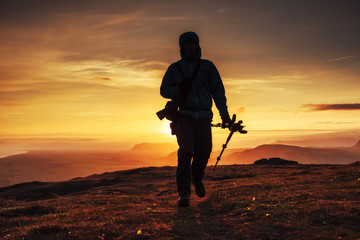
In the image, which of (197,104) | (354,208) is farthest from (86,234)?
(354,208)

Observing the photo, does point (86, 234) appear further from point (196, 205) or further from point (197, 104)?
A: point (197, 104)

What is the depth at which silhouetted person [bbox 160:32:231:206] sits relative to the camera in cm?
850

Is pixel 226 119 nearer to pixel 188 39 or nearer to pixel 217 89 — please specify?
pixel 217 89

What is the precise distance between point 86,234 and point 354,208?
5.00 metres

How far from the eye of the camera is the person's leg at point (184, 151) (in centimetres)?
847

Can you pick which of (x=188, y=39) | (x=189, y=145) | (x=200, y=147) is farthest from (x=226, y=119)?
(x=188, y=39)

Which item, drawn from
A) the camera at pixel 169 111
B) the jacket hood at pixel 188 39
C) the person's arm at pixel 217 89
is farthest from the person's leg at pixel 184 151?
the jacket hood at pixel 188 39

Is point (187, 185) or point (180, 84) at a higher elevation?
point (180, 84)

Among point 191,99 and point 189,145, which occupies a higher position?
point 191,99

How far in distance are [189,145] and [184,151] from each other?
20 centimetres

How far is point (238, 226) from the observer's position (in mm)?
6238

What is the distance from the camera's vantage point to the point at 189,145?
8500mm

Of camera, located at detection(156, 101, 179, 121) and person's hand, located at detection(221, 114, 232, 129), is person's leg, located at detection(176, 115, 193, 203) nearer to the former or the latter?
camera, located at detection(156, 101, 179, 121)

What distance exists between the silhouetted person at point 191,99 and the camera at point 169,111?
14cm
